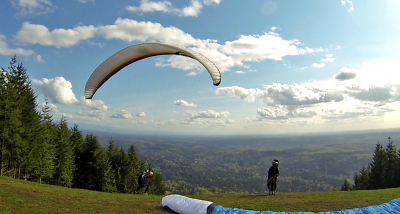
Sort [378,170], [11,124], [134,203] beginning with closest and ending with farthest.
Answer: [134,203] → [11,124] → [378,170]

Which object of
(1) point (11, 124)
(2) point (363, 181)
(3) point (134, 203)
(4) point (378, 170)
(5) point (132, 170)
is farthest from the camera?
(2) point (363, 181)

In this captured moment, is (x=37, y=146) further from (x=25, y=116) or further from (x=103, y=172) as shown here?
(x=103, y=172)

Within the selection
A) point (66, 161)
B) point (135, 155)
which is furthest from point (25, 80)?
point (135, 155)

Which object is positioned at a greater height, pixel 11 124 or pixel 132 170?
pixel 11 124

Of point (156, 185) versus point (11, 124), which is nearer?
point (11, 124)

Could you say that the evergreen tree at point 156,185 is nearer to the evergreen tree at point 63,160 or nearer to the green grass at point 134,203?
the evergreen tree at point 63,160

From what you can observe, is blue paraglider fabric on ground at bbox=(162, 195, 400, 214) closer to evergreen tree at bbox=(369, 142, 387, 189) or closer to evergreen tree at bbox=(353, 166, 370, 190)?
evergreen tree at bbox=(369, 142, 387, 189)

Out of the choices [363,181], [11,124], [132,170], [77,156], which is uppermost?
[11,124]

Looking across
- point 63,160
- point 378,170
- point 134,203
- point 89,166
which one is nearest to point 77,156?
point 89,166
